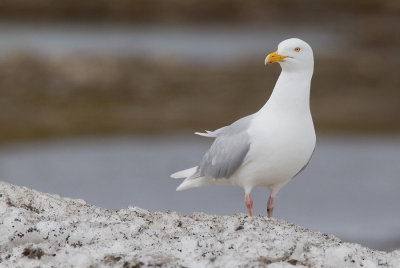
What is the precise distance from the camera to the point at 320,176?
666 inches

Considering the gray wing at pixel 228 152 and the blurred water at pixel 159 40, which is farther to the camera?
the blurred water at pixel 159 40

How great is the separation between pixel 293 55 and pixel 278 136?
2.09ft

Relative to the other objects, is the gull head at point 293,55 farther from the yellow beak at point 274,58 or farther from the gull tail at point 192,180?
the gull tail at point 192,180

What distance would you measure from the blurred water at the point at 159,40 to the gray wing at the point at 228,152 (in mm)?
18753

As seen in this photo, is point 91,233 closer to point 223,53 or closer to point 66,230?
point 66,230

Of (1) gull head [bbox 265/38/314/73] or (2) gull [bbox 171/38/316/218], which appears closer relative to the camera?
(2) gull [bbox 171/38/316/218]

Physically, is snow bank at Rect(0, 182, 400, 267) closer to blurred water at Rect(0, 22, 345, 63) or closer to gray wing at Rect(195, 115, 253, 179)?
gray wing at Rect(195, 115, 253, 179)

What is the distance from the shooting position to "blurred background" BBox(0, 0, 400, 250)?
15.7 m

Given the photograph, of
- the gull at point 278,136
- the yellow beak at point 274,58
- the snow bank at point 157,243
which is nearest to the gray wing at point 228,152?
the gull at point 278,136

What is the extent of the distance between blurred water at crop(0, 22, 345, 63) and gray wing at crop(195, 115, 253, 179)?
61.5 ft

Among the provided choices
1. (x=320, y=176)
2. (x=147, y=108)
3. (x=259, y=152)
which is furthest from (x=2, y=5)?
(x=259, y=152)

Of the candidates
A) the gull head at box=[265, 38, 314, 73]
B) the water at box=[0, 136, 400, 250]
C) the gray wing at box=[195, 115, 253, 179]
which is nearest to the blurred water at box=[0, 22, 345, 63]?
the water at box=[0, 136, 400, 250]

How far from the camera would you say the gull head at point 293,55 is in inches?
271

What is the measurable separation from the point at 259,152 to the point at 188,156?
1182cm
